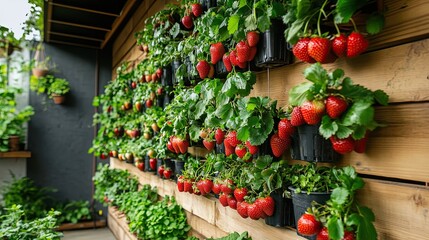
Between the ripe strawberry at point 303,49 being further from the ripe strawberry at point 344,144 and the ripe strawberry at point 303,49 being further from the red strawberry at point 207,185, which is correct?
the red strawberry at point 207,185

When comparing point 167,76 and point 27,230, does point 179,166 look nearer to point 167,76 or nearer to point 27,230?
point 167,76

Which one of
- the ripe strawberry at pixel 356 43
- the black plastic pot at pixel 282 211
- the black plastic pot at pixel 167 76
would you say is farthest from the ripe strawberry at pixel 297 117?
Result: the black plastic pot at pixel 167 76

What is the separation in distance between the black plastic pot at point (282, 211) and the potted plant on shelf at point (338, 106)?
430 millimetres

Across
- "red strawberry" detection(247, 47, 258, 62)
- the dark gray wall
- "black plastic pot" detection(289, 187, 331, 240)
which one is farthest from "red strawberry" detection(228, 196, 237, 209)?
the dark gray wall

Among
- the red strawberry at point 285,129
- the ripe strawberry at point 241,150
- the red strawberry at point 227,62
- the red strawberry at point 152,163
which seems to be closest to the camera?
the red strawberry at point 285,129

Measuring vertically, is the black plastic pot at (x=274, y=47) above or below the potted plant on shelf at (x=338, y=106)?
above

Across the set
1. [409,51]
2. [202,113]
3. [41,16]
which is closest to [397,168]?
[409,51]

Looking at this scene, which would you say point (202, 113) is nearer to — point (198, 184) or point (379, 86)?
point (198, 184)

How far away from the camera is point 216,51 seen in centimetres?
184

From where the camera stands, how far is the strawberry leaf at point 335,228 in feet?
3.52

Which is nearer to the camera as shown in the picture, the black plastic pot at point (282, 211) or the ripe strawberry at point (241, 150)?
the black plastic pot at point (282, 211)

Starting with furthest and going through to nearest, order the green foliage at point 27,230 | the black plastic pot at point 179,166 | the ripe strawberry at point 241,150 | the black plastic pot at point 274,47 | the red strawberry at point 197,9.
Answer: the black plastic pot at point 179,166 < the green foliage at point 27,230 < the red strawberry at point 197,9 < the ripe strawberry at point 241,150 < the black plastic pot at point 274,47

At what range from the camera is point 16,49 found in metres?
5.32

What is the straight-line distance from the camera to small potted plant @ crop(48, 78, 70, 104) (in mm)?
5234
